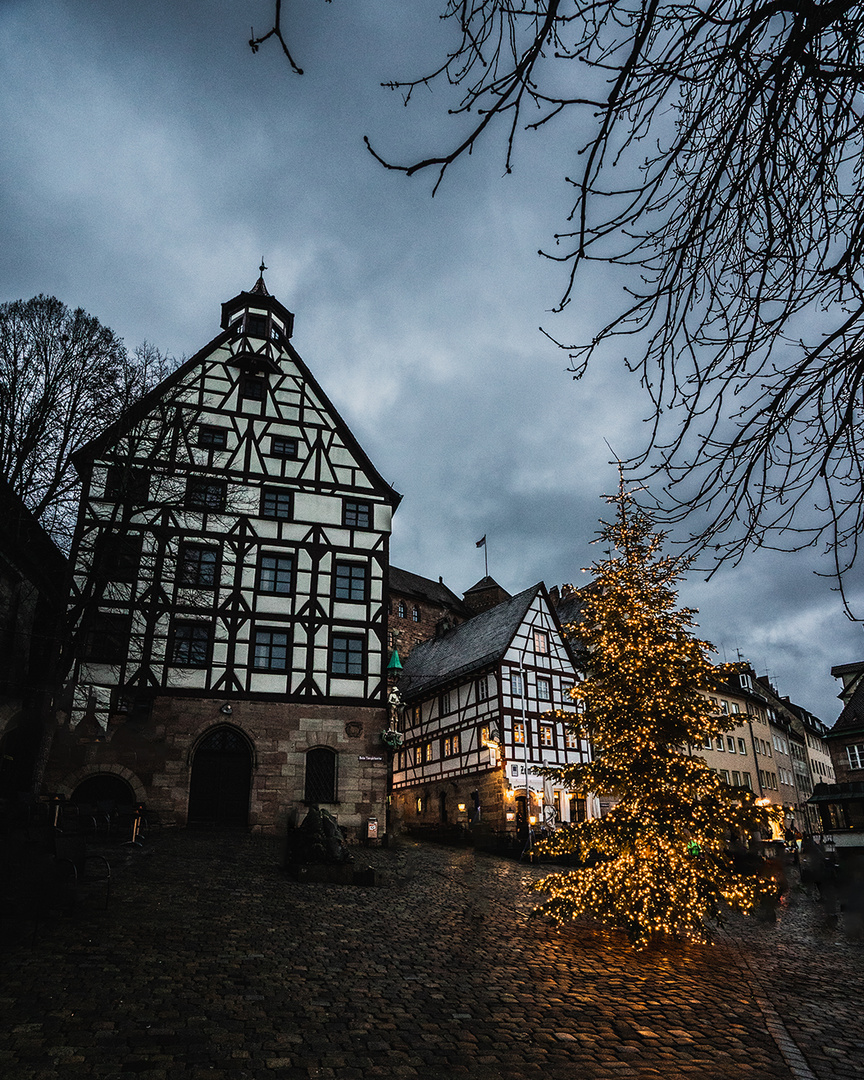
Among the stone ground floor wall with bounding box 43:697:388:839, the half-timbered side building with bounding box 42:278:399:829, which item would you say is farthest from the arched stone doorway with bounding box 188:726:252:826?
the stone ground floor wall with bounding box 43:697:388:839

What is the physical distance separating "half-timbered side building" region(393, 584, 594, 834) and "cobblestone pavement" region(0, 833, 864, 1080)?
16.5 m

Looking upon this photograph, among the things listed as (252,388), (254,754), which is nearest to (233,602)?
(254,754)

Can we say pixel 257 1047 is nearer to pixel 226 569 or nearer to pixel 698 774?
pixel 698 774

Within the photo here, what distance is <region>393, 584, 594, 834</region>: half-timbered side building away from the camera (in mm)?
29625

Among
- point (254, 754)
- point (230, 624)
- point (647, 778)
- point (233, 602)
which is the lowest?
point (647, 778)

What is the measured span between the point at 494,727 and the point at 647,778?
19.0m

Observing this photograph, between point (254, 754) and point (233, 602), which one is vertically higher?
point (233, 602)

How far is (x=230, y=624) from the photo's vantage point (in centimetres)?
2297

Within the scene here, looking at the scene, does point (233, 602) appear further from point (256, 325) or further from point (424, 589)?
point (424, 589)

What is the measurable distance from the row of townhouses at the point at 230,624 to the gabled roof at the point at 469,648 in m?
2.18

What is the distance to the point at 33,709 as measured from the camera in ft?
65.8

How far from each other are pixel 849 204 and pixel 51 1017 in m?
7.99

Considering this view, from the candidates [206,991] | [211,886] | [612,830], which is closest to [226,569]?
[211,886]

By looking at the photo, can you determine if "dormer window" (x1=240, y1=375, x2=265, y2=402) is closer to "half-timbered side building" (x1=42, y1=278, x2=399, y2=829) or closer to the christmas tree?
"half-timbered side building" (x1=42, y1=278, x2=399, y2=829)
